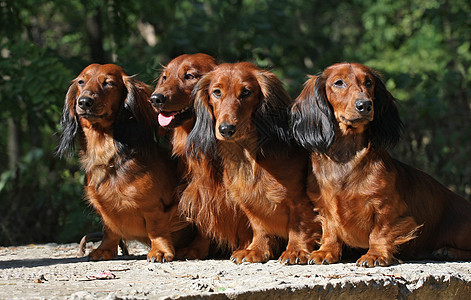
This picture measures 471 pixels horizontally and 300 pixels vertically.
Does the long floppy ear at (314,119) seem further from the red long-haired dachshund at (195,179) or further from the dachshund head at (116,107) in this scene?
the dachshund head at (116,107)

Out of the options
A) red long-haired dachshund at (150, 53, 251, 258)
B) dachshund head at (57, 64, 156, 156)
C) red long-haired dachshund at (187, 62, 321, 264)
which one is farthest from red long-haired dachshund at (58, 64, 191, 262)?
red long-haired dachshund at (187, 62, 321, 264)

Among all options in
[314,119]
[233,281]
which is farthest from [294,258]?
[314,119]

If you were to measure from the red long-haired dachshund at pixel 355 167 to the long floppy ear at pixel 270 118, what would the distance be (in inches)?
4.3

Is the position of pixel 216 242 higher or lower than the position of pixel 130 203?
lower

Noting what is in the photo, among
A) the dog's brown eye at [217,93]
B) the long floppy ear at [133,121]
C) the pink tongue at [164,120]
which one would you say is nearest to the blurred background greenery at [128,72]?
the long floppy ear at [133,121]

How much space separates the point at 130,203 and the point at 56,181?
9.93 feet

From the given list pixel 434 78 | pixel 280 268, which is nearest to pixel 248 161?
pixel 280 268

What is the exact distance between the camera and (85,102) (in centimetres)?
390

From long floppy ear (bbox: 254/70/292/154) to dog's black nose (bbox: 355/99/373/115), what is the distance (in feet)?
1.81

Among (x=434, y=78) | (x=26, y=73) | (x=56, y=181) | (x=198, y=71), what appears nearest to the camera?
(x=198, y=71)

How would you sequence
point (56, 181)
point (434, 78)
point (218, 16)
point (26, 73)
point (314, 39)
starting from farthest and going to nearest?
1. point (314, 39)
2. point (218, 16)
3. point (434, 78)
4. point (56, 181)
5. point (26, 73)

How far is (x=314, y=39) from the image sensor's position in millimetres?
12859

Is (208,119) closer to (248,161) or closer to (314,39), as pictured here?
(248,161)

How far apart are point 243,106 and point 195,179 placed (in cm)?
66
